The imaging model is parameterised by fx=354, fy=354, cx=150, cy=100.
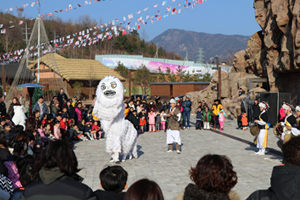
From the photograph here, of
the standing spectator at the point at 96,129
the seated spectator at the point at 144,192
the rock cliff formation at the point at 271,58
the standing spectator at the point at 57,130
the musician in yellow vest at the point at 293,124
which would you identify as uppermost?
the rock cliff formation at the point at 271,58

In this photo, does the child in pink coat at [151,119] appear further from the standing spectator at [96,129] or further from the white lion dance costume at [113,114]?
the white lion dance costume at [113,114]

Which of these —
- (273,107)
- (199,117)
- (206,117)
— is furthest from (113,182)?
(273,107)

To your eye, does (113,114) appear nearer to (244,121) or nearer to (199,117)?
(199,117)

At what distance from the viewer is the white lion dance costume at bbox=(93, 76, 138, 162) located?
994 cm

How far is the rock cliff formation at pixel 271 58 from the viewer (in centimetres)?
1966

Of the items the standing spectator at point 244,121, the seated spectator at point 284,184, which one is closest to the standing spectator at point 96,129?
the standing spectator at point 244,121

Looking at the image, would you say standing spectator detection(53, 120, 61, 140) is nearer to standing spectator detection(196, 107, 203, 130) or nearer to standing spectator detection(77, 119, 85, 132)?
standing spectator detection(77, 119, 85, 132)

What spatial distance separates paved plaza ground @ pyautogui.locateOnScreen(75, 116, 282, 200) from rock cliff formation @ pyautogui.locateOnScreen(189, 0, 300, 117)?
662cm

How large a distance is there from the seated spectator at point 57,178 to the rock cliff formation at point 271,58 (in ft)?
57.4

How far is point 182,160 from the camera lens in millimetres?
10422

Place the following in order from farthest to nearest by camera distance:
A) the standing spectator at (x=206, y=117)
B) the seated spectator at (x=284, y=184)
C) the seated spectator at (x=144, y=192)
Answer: the standing spectator at (x=206, y=117) < the seated spectator at (x=284, y=184) < the seated spectator at (x=144, y=192)

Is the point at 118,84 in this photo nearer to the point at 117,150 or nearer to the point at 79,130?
the point at 117,150

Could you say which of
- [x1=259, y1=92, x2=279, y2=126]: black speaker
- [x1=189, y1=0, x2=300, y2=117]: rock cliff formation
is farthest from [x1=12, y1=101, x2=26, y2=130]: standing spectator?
[x1=189, y1=0, x2=300, y2=117]: rock cliff formation

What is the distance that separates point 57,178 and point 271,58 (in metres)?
22.8
